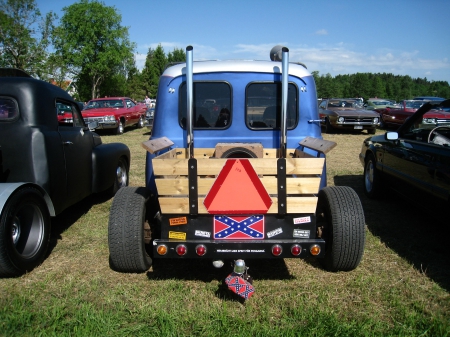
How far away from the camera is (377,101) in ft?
82.4

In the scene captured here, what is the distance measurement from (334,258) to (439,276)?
1.06 meters

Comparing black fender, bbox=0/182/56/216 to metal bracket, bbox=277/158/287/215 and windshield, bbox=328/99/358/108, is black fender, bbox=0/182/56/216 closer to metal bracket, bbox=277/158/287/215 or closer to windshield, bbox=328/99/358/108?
metal bracket, bbox=277/158/287/215

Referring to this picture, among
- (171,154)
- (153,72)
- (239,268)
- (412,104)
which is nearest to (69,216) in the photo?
(171,154)

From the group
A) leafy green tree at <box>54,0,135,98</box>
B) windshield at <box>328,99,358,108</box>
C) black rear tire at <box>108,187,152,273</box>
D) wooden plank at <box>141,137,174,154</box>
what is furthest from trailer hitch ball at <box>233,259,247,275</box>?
leafy green tree at <box>54,0,135,98</box>

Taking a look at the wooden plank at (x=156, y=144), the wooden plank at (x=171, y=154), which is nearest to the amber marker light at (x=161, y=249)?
the wooden plank at (x=156, y=144)

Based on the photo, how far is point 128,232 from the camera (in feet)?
11.1

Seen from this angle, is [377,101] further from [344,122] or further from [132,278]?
[132,278]

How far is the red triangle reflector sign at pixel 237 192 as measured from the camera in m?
3.13

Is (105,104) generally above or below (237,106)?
above

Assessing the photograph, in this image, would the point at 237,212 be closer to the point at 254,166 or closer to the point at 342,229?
the point at 254,166

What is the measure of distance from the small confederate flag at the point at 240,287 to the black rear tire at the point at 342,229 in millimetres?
898

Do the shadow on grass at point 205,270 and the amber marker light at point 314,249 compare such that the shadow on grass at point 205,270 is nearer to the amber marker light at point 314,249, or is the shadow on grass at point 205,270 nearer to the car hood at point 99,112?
the amber marker light at point 314,249

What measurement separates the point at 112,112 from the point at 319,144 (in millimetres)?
14291

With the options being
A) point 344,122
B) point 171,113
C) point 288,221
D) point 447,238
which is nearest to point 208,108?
point 171,113
